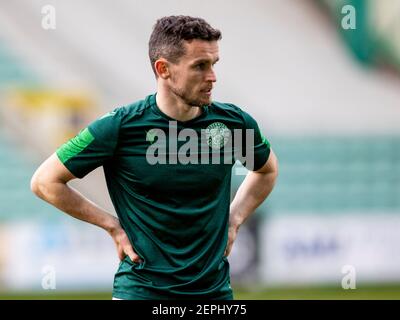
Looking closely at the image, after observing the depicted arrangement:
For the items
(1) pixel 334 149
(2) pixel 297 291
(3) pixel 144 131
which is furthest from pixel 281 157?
(3) pixel 144 131

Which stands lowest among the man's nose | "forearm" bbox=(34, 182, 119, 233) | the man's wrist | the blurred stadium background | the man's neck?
the man's wrist

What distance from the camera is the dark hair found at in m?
5.34

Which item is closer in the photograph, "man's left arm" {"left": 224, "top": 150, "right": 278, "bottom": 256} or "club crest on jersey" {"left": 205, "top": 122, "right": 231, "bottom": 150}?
"club crest on jersey" {"left": 205, "top": 122, "right": 231, "bottom": 150}

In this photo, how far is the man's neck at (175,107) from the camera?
5.45 meters

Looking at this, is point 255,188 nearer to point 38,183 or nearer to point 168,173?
point 168,173

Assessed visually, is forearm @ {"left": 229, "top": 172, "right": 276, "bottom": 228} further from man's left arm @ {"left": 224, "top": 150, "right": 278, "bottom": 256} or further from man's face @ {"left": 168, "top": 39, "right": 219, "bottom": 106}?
man's face @ {"left": 168, "top": 39, "right": 219, "bottom": 106}

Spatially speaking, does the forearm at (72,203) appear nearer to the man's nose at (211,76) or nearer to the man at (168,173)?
the man at (168,173)

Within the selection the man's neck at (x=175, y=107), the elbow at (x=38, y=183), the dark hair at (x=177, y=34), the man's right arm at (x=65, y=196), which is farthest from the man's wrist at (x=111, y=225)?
the dark hair at (x=177, y=34)

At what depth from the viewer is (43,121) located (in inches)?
672

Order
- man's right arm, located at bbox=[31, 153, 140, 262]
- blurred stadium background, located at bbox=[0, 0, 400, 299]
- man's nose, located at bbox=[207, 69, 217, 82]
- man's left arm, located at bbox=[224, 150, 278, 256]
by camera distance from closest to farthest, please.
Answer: man's nose, located at bbox=[207, 69, 217, 82], man's right arm, located at bbox=[31, 153, 140, 262], man's left arm, located at bbox=[224, 150, 278, 256], blurred stadium background, located at bbox=[0, 0, 400, 299]

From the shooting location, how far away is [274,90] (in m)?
18.3

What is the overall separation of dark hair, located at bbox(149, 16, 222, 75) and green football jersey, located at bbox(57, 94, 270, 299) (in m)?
0.28

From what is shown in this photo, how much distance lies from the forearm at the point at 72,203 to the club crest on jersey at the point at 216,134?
67cm

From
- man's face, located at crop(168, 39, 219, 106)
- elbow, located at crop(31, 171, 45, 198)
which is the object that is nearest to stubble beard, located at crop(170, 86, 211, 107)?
man's face, located at crop(168, 39, 219, 106)
